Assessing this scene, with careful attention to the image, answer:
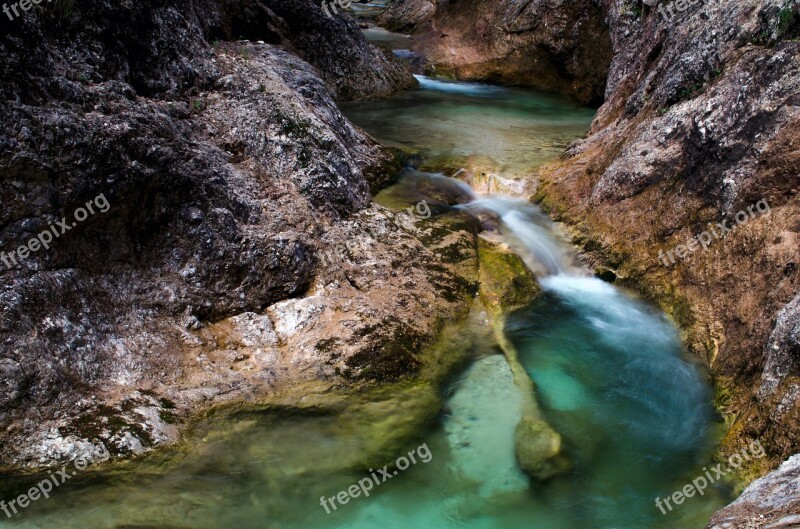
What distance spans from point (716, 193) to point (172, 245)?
19.5 ft

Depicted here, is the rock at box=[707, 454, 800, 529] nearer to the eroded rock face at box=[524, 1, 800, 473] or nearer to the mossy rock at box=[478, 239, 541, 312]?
the eroded rock face at box=[524, 1, 800, 473]

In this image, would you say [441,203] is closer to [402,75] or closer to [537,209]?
[537,209]

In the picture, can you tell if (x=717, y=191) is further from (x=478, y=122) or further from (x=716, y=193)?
(x=478, y=122)

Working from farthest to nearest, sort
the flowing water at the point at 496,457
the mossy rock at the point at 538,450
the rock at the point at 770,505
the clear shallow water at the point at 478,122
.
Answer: the clear shallow water at the point at 478,122
the mossy rock at the point at 538,450
the flowing water at the point at 496,457
the rock at the point at 770,505

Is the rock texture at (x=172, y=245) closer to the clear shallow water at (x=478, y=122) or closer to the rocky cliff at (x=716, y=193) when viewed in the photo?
the rocky cliff at (x=716, y=193)

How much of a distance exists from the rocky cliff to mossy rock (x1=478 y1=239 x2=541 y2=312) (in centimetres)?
103

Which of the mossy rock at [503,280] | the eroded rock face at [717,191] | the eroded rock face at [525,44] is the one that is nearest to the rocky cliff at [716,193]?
the eroded rock face at [717,191]

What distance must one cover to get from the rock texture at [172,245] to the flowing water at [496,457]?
17.2 inches

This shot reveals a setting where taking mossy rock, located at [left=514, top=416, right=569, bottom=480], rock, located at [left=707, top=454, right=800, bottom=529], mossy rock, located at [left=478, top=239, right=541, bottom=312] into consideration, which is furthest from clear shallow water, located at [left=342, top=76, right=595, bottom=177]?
rock, located at [left=707, top=454, right=800, bottom=529]

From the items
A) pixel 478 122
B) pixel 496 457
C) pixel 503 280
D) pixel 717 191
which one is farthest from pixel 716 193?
pixel 478 122

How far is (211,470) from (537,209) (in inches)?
241

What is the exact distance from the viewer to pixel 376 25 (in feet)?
73.6

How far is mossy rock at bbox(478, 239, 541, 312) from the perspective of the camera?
26.0 ft

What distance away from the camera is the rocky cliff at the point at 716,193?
616 centimetres
